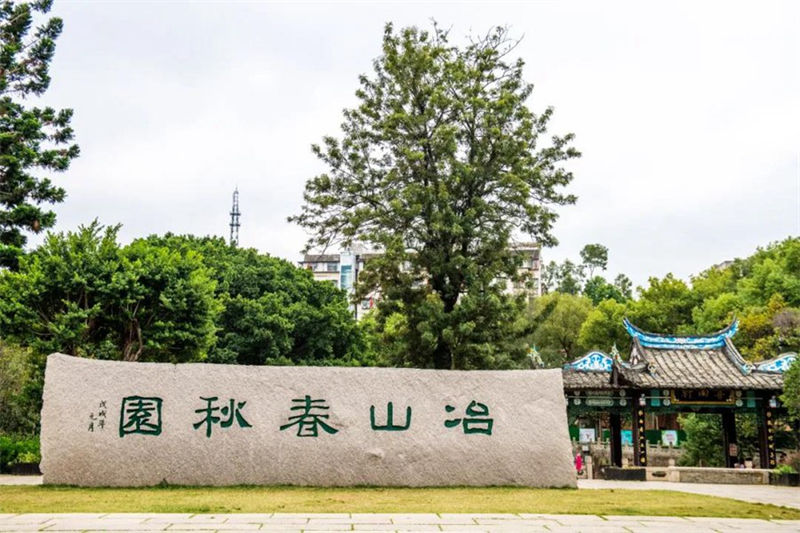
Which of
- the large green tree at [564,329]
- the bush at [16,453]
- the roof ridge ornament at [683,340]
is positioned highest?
the large green tree at [564,329]

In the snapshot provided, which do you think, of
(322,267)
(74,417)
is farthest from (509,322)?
(322,267)

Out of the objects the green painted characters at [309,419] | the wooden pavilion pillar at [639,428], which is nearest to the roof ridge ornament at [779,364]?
the wooden pavilion pillar at [639,428]

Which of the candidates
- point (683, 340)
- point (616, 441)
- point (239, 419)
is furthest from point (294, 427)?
point (683, 340)

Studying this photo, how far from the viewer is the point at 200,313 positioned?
16.1m

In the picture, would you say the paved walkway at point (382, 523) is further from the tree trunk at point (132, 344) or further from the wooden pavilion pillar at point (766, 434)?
the wooden pavilion pillar at point (766, 434)

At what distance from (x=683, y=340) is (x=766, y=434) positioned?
3056 mm

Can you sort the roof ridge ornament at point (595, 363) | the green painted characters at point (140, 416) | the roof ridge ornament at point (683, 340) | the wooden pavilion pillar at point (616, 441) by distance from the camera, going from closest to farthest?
the green painted characters at point (140, 416) < the roof ridge ornament at point (595, 363) < the roof ridge ornament at point (683, 340) < the wooden pavilion pillar at point (616, 441)

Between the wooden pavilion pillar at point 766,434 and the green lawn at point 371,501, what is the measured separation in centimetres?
864

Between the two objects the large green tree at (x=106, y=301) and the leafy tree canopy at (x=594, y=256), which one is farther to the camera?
the leafy tree canopy at (x=594, y=256)

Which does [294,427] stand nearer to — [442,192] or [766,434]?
[442,192]

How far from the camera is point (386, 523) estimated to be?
7.56m

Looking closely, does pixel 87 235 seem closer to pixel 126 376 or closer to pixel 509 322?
pixel 126 376

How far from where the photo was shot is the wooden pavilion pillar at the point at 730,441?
19556 mm

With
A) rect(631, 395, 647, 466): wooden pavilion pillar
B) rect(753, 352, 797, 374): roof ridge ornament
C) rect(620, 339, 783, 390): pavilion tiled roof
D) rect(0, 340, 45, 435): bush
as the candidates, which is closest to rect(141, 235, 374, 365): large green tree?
rect(0, 340, 45, 435): bush
